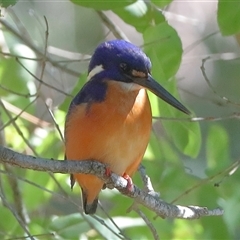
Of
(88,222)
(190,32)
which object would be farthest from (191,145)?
(190,32)

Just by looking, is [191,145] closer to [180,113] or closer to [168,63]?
[180,113]

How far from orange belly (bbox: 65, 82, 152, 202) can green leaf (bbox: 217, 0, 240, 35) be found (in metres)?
0.37

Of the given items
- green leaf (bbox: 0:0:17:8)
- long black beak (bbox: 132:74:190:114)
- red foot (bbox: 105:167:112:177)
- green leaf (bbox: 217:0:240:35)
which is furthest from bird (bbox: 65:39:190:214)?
green leaf (bbox: 0:0:17:8)

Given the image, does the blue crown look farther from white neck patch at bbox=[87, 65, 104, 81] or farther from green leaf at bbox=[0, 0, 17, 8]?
green leaf at bbox=[0, 0, 17, 8]

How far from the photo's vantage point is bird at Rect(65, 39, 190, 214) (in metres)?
2.17

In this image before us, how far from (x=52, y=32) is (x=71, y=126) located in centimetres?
318

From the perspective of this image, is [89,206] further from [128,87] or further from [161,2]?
[161,2]

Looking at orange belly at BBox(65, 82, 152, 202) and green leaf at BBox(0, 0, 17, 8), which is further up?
green leaf at BBox(0, 0, 17, 8)

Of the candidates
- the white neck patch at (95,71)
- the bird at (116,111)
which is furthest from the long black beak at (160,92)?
the white neck patch at (95,71)

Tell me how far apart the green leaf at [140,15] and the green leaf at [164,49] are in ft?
0.31

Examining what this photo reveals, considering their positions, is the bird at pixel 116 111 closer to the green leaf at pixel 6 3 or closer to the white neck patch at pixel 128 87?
the white neck patch at pixel 128 87

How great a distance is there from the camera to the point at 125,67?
2.24m

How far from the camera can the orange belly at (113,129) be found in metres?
2.17

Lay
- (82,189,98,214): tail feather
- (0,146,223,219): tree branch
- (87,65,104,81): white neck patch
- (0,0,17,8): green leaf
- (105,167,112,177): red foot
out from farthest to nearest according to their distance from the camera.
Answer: (82,189,98,214): tail feather, (87,65,104,81): white neck patch, (105,167,112,177): red foot, (0,0,17,8): green leaf, (0,146,223,219): tree branch
